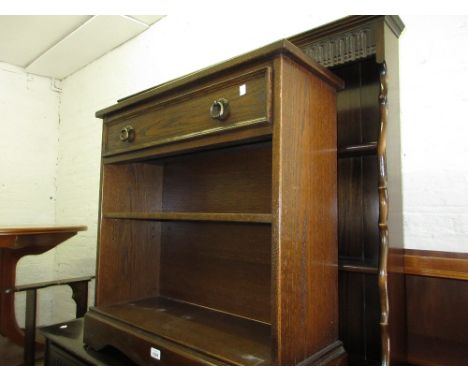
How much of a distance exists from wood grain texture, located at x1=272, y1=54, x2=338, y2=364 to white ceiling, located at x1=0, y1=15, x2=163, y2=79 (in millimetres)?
1848

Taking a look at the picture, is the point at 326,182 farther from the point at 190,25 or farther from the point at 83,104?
the point at 83,104

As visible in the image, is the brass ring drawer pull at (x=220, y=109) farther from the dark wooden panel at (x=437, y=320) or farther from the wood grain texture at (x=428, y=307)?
the dark wooden panel at (x=437, y=320)

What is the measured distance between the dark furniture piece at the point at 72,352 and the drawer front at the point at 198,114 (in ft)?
2.54

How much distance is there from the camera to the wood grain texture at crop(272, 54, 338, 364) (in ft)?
2.82

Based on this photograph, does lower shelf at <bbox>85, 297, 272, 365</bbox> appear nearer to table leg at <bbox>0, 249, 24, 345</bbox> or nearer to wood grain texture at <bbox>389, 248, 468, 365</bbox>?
wood grain texture at <bbox>389, 248, 468, 365</bbox>

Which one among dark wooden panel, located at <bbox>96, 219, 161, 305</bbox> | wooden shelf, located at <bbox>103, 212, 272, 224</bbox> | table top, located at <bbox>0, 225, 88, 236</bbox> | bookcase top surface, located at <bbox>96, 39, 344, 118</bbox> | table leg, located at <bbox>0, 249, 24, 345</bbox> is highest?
bookcase top surface, located at <bbox>96, 39, 344, 118</bbox>

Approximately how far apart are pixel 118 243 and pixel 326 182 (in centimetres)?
93

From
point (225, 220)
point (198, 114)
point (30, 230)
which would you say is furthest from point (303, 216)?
point (30, 230)

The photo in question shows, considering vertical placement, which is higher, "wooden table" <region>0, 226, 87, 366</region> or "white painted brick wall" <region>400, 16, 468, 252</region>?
"white painted brick wall" <region>400, 16, 468, 252</region>

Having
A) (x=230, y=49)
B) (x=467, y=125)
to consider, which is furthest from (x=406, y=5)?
(x=230, y=49)

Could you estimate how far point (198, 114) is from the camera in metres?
1.08

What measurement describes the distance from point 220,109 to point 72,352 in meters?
1.08

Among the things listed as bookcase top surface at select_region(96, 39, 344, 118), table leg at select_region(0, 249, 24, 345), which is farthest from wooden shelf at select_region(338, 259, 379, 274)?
table leg at select_region(0, 249, 24, 345)

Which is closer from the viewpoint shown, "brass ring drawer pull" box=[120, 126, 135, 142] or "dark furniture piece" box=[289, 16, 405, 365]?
"dark furniture piece" box=[289, 16, 405, 365]
